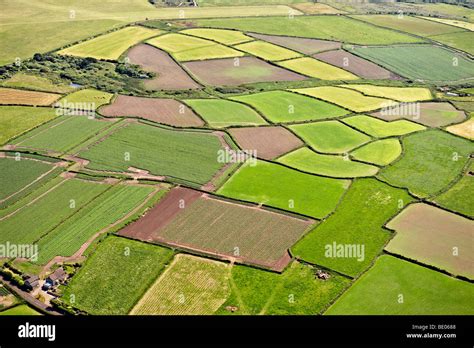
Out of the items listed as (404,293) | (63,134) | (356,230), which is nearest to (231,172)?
(356,230)

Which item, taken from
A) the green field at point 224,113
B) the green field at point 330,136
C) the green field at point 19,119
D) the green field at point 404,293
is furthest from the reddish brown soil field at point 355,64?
the green field at point 404,293

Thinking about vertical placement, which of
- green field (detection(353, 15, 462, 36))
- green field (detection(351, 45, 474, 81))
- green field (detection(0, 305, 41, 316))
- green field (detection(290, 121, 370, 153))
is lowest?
green field (detection(0, 305, 41, 316))

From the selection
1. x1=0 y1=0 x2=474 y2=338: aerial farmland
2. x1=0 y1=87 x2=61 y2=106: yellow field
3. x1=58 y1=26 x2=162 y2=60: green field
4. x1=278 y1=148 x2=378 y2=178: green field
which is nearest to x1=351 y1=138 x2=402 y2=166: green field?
x1=0 y1=0 x2=474 y2=338: aerial farmland

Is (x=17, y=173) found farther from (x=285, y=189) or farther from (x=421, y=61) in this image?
(x=421, y=61)

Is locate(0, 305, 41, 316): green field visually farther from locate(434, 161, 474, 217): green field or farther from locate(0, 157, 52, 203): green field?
locate(434, 161, 474, 217): green field

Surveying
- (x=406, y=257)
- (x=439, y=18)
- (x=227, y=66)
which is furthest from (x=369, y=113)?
(x=439, y=18)

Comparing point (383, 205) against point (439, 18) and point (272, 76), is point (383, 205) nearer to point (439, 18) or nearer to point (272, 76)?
point (272, 76)

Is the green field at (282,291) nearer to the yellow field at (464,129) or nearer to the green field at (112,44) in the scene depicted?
the yellow field at (464,129)
